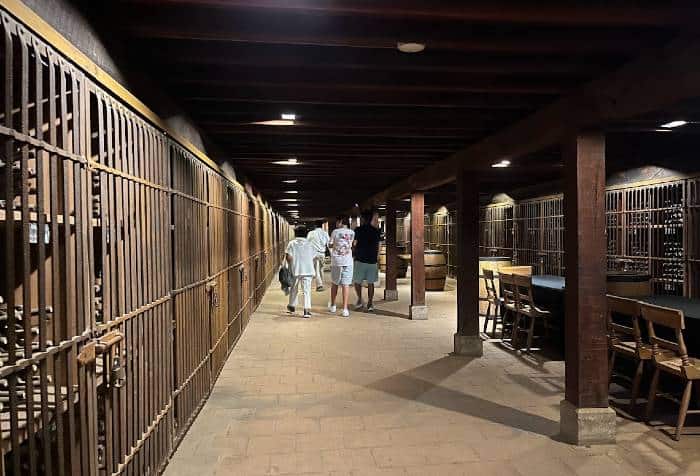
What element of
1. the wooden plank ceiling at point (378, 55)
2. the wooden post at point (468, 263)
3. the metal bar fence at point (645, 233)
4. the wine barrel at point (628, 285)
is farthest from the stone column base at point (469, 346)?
the wooden plank ceiling at point (378, 55)

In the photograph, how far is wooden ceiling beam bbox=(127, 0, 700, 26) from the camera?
7.93ft

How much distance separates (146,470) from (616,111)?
3.51 metres

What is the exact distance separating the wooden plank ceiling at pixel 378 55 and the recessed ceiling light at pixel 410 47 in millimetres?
38

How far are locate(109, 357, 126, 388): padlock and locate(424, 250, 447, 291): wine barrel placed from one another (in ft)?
33.3

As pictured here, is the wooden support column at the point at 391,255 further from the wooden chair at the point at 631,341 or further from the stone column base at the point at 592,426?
the stone column base at the point at 592,426

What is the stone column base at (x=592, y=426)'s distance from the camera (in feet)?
11.8

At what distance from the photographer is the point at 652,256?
7133mm

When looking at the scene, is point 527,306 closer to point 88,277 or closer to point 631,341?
point 631,341

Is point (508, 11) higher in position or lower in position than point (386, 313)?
higher

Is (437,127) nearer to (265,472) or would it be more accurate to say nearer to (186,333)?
(186,333)

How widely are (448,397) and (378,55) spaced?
298 cm

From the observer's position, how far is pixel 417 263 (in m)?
8.66

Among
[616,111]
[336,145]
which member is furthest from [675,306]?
[336,145]

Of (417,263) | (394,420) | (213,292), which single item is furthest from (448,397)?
(417,263)
